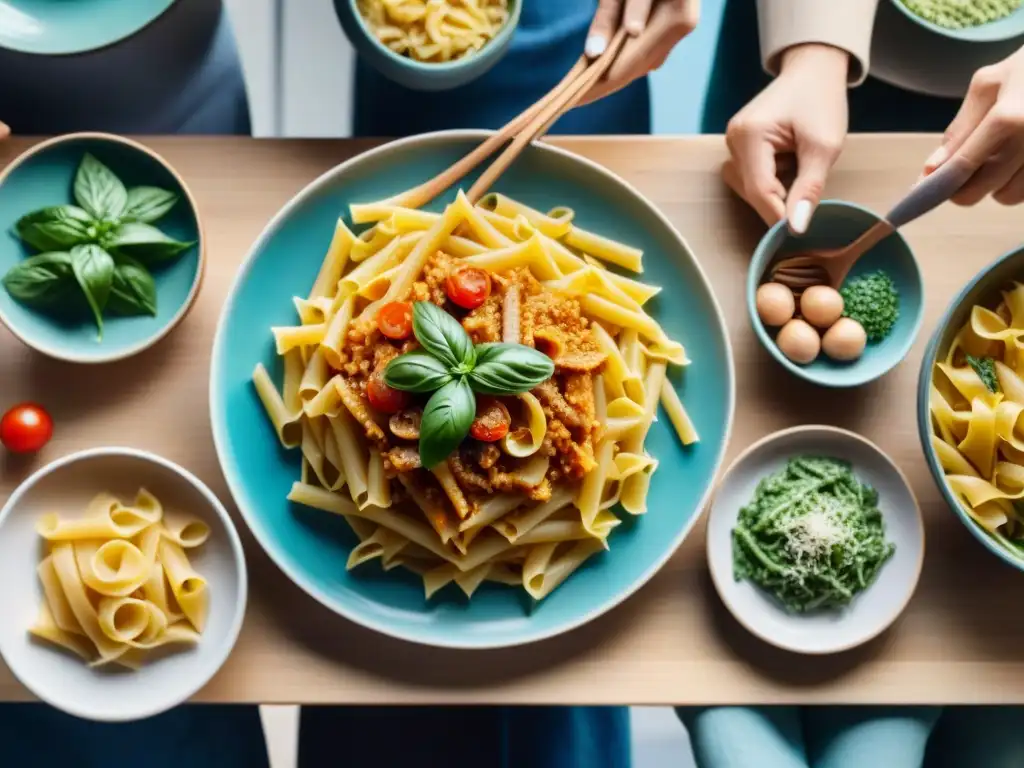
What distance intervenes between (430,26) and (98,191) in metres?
0.82

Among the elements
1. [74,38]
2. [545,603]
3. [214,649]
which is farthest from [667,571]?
[74,38]

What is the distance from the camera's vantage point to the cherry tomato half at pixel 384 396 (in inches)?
83.1

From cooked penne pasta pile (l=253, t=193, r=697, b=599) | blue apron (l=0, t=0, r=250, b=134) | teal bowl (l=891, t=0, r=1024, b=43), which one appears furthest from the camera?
teal bowl (l=891, t=0, r=1024, b=43)

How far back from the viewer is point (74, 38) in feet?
7.83

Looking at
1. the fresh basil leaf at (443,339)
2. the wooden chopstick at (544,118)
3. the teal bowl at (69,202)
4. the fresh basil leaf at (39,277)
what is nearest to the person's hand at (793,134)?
the wooden chopstick at (544,118)

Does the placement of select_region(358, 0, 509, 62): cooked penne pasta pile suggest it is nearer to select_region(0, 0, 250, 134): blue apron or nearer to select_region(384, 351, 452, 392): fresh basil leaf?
select_region(0, 0, 250, 134): blue apron

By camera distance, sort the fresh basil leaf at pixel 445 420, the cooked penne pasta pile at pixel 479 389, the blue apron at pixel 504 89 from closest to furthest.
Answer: the fresh basil leaf at pixel 445 420 < the cooked penne pasta pile at pixel 479 389 < the blue apron at pixel 504 89

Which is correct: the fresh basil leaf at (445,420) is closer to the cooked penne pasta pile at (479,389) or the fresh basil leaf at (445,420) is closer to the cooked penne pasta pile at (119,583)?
the cooked penne pasta pile at (479,389)

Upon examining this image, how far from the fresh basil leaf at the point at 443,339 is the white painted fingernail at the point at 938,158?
1.11 metres

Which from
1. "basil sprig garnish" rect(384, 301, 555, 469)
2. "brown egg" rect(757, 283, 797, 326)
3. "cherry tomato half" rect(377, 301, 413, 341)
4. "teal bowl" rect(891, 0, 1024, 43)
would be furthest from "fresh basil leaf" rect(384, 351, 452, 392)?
"teal bowl" rect(891, 0, 1024, 43)

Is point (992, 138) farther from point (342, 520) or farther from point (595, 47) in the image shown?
point (342, 520)

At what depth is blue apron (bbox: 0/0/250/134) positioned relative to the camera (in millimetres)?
2477

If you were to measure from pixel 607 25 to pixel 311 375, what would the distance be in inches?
40.9

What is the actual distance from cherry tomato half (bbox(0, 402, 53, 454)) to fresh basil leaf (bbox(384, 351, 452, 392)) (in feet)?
2.77
